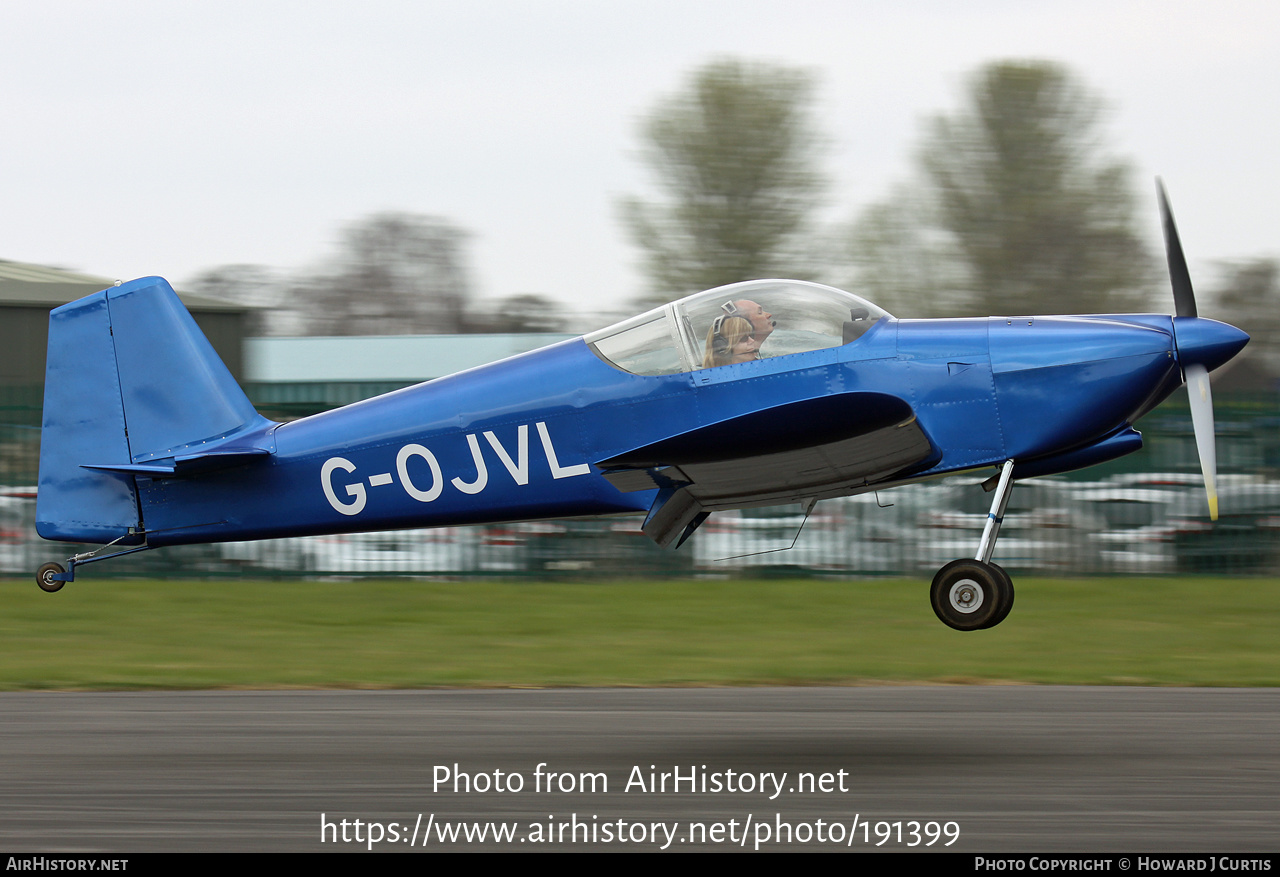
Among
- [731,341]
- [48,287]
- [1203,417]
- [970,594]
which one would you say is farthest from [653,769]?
[48,287]

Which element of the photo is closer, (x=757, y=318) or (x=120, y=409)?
(x=757, y=318)

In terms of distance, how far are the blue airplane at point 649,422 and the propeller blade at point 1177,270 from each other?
0.01 m

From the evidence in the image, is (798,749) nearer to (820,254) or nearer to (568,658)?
(568,658)

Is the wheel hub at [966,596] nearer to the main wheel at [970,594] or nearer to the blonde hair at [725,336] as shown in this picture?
the main wheel at [970,594]

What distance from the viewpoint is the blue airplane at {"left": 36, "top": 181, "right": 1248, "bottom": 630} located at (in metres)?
7.72

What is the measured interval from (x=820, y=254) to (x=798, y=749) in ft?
80.5

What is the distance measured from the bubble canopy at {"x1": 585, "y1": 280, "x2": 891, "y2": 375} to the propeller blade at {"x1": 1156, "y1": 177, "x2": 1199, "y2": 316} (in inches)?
69.2

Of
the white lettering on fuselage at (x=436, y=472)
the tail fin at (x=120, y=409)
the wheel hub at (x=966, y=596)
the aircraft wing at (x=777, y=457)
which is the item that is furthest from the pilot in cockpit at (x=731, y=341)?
the tail fin at (x=120, y=409)

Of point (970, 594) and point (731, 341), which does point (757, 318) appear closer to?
point (731, 341)

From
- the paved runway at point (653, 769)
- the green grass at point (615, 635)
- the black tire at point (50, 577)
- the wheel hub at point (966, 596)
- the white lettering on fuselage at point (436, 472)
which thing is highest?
the white lettering on fuselage at point (436, 472)

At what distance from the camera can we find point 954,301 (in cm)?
3334

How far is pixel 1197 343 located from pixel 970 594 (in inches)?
77.0

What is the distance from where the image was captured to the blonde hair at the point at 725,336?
7887 millimetres

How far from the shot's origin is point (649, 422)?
26.3 feet
